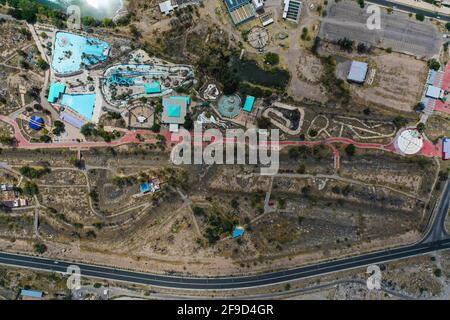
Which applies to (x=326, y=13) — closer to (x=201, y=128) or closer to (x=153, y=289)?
(x=201, y=128)

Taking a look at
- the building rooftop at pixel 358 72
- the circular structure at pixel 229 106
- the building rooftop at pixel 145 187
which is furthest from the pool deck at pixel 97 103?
the building rooftop at pixel 358 72

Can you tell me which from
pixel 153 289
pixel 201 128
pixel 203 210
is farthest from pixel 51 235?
pixel 201 128

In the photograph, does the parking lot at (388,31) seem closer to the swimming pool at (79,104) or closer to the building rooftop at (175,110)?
the building rooftop at (175,110)

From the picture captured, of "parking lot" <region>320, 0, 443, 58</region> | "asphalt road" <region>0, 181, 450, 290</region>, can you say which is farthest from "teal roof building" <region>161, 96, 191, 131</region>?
"parking lot" <region>320, 0, 443, 58</region>

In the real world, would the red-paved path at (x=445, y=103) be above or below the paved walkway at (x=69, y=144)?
above

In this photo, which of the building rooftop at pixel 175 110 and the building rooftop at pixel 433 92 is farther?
the building rooftop at pixel 175 110

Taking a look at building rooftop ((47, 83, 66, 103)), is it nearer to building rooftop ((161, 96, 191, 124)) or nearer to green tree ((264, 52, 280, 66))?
building rooftop ((161, 96, 191, 124))

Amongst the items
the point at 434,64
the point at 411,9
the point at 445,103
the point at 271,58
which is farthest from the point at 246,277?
the point at 411,9

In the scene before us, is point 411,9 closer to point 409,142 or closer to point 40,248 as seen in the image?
point 409,142
